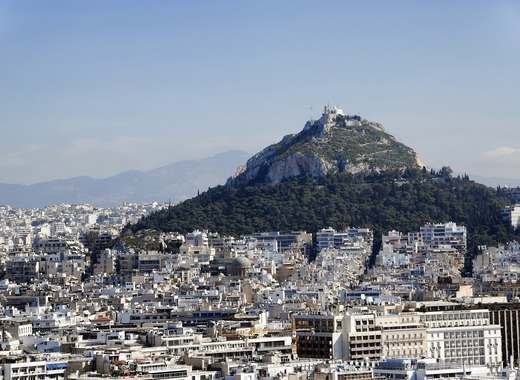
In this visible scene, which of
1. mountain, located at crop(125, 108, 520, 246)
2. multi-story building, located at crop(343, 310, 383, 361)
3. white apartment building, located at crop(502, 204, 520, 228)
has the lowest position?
multi-story building, located at crop(343, 310, 383, 361)

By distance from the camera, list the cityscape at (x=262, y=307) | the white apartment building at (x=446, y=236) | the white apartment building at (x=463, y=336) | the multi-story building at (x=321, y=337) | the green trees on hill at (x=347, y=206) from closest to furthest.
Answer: the cityscape at (x=262, y=307) < the multi-story building at (x=321, y=337) < the white apartment building at (x=463, y=336) < the white apartment building at (x=446, y=236) < the green trees on hill at (x=347, y=206)

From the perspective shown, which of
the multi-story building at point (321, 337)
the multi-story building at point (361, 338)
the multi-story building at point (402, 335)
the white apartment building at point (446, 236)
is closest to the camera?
the multi-story building at point (361, 338)

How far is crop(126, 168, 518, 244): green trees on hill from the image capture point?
386 ft

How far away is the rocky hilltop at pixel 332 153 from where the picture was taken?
12756cm

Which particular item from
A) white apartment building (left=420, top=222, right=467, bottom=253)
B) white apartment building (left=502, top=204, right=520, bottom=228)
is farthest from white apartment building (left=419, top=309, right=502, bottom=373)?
white apartment building (left=502, top=204, right=520, bottom=228)

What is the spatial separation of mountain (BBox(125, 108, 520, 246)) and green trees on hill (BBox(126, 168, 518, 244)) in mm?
58

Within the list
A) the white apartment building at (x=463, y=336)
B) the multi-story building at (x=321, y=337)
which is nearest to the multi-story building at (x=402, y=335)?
the white apartment building at (x=463, y=336)

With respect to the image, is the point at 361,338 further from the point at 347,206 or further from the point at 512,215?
the point at 347,206

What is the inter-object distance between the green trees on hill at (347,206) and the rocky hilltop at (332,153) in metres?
1.77

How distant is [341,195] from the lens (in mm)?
122062

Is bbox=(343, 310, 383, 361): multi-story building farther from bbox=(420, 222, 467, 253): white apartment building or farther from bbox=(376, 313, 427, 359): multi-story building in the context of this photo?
bbox=(420, 222, 467, 253): white apartment building

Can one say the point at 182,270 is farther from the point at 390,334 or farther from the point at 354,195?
the point at 390,334

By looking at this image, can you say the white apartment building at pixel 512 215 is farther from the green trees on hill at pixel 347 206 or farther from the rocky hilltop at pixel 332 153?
the rocky hilltop at pixel 332 153

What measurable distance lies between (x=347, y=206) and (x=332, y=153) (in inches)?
359
